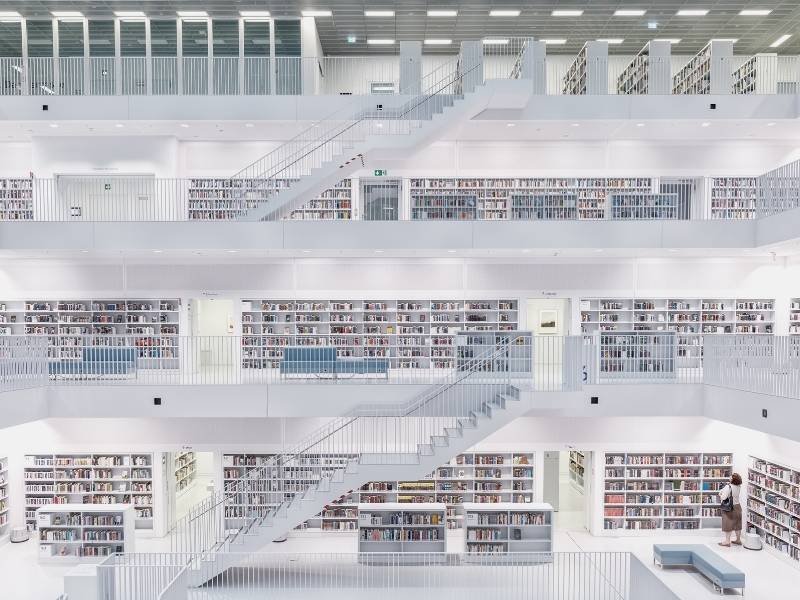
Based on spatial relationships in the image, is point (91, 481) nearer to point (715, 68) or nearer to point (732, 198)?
point (732, 198)

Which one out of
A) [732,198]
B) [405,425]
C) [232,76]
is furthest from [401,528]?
[732,198]

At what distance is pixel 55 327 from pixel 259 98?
6733mm

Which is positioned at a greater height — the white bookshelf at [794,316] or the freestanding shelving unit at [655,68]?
the freestanding shelving unit at [655,68]

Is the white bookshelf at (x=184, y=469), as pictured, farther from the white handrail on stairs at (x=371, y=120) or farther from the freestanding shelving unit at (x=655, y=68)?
A: the freestanding shelving unit at (x=655, y=68)

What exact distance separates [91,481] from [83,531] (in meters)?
1.38

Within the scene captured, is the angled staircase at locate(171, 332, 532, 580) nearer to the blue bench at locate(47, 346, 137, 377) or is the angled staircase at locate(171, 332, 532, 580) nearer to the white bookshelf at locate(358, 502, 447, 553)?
the white bookshelf at locate(358, 502, 447, 553)

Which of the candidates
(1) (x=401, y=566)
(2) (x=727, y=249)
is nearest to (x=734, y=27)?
(2) (x=727, y=249)

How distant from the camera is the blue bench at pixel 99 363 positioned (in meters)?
10.5

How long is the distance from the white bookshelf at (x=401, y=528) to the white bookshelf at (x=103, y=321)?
18.3 feet

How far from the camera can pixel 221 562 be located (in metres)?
9.19

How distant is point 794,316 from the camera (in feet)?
42.5

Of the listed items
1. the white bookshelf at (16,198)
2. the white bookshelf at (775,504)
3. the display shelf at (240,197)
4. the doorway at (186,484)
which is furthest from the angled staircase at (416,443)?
the white bookshelf at (16,198)

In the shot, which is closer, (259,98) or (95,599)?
(95,599)

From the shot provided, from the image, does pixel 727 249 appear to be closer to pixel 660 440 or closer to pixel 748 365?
pixel 748 365
